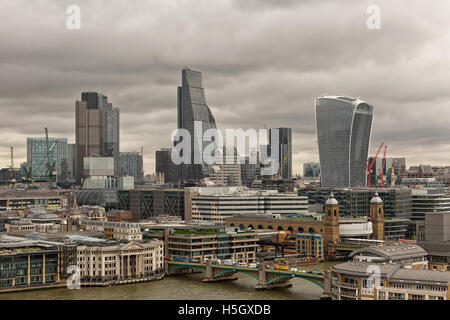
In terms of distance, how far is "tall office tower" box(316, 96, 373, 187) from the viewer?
119188 mm

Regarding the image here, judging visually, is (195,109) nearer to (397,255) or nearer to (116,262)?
(116,262)

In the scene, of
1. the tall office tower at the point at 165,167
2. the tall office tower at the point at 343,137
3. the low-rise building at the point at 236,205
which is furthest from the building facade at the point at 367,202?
the tall office tower at the point at 165,167

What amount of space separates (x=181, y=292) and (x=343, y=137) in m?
82.7

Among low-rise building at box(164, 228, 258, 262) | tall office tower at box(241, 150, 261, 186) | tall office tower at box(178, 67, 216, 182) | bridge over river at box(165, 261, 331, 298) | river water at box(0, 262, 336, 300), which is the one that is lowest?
river water at box(0, 262, 336, 300)

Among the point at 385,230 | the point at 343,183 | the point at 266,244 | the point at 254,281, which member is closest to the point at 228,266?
the point at 254,281

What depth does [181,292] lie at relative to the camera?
4275 centimetres

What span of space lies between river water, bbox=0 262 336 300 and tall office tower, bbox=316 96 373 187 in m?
75.2

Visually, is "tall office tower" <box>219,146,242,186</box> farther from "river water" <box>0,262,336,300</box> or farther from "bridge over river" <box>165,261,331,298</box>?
"river water" <box>0,262,336,300</box>

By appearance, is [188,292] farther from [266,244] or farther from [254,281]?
[266,244]

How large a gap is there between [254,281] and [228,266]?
7.82 ft

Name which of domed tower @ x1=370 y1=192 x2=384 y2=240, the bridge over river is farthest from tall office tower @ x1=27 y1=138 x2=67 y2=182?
the bridge over river

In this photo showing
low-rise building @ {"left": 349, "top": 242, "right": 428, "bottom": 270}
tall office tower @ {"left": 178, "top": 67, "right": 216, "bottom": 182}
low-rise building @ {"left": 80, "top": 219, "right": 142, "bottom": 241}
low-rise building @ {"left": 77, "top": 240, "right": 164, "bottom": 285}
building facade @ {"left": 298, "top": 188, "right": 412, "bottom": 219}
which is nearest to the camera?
low-rise building @ {"left": 349, "top": 242, "right": 428, "bottom": 270}

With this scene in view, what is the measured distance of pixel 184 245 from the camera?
54531 mm

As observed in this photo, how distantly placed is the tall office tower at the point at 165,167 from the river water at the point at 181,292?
449ft
